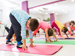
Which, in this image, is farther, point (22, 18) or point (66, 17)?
point (66, 17)

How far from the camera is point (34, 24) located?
125 cm

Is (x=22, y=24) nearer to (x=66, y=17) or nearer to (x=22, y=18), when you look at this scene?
(x=22, y=18)

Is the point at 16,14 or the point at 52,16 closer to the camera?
the point at 16,14

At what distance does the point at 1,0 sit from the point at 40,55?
634 cm

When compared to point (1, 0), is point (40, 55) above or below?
below

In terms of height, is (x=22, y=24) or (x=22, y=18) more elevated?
(x=22, y=18)

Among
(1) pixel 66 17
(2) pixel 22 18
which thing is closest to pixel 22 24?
(2) pixel 22 18

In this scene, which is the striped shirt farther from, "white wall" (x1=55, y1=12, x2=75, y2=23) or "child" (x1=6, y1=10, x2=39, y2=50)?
"white wall" (x1=55, y1=12, x2=75, y2=23)

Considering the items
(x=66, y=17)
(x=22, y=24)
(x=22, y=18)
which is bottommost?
(x=22, y=24)

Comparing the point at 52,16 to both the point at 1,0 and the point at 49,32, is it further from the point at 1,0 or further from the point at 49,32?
the point at 49,32

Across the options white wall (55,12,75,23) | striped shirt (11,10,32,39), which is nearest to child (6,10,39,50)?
striped shirt (11,10,32,39)

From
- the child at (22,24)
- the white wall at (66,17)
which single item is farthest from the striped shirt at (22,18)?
the white wall at (66,17)

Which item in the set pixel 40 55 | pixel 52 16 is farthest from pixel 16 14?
pixel 52 16

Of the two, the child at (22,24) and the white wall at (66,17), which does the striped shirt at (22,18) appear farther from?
the white wall at (66,17)
